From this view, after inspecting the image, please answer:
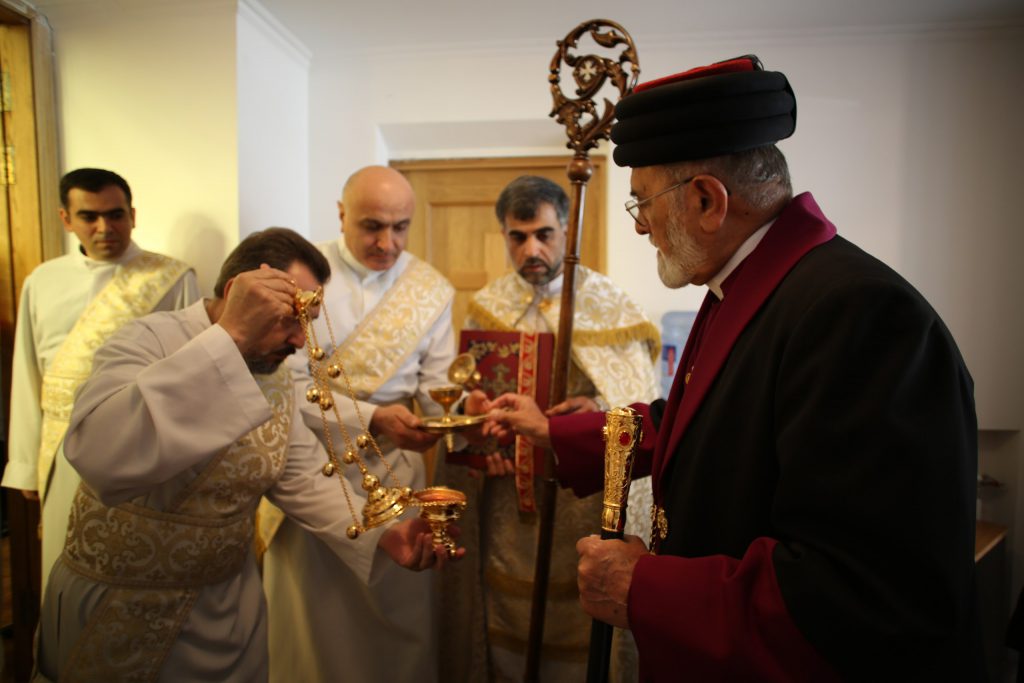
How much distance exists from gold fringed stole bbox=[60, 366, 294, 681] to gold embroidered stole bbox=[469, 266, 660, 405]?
1.37 meters

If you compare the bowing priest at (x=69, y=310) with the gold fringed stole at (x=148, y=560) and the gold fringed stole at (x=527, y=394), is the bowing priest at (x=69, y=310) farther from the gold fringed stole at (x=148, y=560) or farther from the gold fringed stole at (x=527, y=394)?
the gold fringed stole at (x=527, y=394)

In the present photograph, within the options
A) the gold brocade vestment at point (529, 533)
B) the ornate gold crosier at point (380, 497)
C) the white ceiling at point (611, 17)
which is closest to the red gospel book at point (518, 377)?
the gold brocade vestment at point (529, 533)

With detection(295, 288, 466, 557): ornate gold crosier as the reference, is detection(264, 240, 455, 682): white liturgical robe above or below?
below

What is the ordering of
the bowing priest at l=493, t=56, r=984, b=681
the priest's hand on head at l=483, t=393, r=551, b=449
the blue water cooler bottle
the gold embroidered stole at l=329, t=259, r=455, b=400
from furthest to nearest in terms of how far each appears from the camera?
the blue water cooler bottle
the gold embroidered stole at l=329, t=259, r=455, b=400
the priest's hand on head at l=483, t=393, r=551, b=449
the bowing priest at l=493, t=56, r=984, b=681

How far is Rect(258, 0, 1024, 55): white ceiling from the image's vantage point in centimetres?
374

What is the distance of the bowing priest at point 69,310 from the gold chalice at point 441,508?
2273 mm

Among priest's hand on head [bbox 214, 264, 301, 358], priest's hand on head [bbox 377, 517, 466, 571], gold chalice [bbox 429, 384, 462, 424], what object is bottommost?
priest's hand on head [bbox 377, 517, 466, 571]

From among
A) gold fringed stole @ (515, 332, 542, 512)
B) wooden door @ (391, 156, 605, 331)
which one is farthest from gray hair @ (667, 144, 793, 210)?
wooden door @ (391, 156, 605, 331)

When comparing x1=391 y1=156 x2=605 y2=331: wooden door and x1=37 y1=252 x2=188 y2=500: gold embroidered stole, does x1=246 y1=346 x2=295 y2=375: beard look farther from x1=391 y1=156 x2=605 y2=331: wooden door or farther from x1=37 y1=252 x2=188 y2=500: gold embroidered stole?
x1=391 y1=156 x2=605 y2=331: wooden door

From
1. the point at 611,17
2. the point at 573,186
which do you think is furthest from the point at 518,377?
the point at 611,17

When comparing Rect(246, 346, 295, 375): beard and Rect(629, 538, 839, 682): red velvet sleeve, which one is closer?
Rect(629, 538, 839, 682): red velvet sleeve

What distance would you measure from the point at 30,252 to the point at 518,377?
2.87 meters

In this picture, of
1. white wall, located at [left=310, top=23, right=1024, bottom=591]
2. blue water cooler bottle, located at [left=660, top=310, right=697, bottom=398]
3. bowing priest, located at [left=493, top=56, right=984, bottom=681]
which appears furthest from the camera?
blue water cooler bottle, located at [left=660, top=310, right=697, bottom=398]

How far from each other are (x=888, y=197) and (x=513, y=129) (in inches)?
98.0
